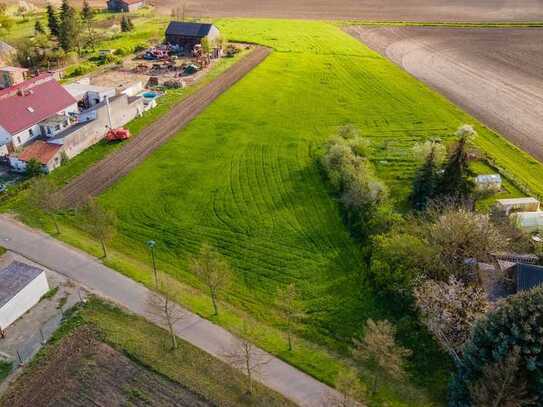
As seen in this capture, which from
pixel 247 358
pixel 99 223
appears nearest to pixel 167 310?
pixel 247 358

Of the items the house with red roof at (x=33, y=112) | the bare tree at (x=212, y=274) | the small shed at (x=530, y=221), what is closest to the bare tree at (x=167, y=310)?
the bare tree at (x=212, y=274)

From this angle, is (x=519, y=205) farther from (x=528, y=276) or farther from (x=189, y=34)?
(x=189, y=34)

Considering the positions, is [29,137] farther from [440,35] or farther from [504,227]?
[440,35]

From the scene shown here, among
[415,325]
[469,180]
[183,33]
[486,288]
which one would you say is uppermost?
[183,33]

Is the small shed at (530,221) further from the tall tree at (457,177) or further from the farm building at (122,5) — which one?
the farm building at (122,5)

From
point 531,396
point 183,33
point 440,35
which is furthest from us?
point 440,35

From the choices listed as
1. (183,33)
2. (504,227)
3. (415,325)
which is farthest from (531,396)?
(183,33)

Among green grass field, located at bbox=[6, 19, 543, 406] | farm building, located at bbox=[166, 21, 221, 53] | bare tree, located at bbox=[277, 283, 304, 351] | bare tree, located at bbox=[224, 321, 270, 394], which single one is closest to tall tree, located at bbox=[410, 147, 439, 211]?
green grass field, located at bbox=[6, 19, 543, 406]
